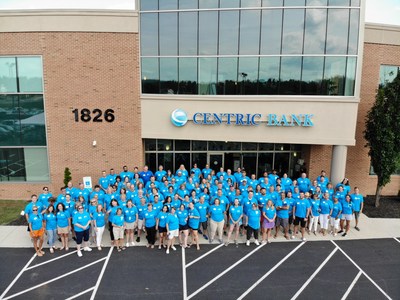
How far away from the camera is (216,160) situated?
1587 centimetres

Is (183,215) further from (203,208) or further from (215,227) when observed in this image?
(215,227)

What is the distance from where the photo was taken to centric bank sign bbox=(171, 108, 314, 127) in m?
13.1

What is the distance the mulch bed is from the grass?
14.9 metres

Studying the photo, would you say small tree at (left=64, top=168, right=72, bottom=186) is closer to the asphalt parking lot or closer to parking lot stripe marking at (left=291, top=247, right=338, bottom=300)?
the asphalt parking lot

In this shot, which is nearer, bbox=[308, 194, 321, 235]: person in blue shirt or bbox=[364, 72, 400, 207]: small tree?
bbox=[308, 194, 321, 235]: person in blue shirt

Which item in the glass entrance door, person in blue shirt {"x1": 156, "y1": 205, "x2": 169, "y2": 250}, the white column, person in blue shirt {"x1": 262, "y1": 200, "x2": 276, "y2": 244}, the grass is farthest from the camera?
the glass entrance door

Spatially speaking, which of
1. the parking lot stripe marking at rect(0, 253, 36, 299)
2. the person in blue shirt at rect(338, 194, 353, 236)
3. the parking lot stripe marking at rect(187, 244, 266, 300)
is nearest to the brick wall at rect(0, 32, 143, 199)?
the parking lot stripe marking at rect(0, 253, 36, 299)

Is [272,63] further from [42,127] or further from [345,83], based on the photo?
[42,127]

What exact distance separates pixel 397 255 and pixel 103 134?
12.5m

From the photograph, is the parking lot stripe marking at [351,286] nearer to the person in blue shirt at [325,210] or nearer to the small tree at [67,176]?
the person in blue shirt at [325,210]

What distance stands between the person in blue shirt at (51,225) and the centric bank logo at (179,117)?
256 inches

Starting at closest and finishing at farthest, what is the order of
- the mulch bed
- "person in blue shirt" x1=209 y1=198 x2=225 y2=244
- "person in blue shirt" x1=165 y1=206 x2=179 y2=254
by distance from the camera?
"person in blue shirt" x1=165 y1=206 x2=179 y2=254, "person in blue shirt" x1=209 y1=198 x2=225 y2=244, the mulch bed

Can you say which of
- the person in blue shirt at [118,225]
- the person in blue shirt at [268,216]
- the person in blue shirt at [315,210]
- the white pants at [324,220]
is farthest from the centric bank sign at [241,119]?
the person in blue shirt at [118,225]

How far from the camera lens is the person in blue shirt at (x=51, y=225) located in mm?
8898
